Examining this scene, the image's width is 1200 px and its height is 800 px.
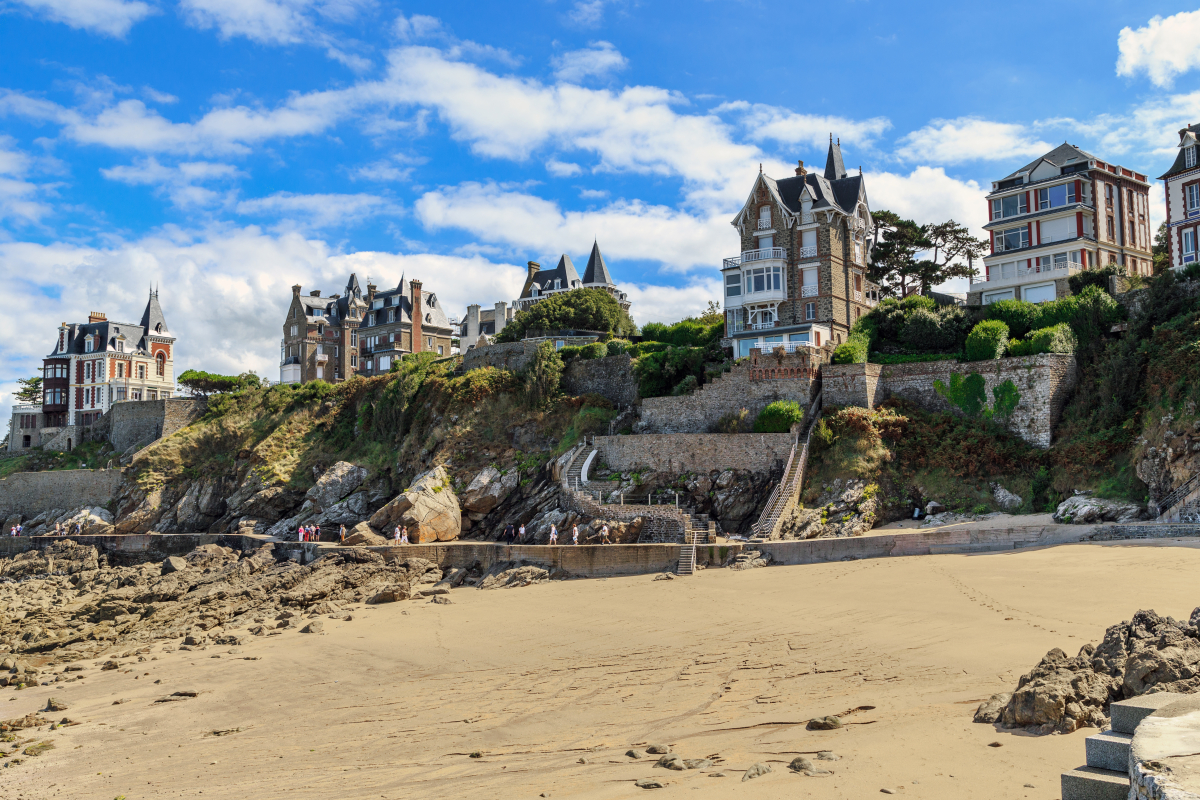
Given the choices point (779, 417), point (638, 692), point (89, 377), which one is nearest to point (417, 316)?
point (89, 377)

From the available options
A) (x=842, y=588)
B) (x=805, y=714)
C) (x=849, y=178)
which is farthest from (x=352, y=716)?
(x=849, y=178)

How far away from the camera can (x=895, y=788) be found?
623 cm

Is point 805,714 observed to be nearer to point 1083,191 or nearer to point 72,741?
point 72,741

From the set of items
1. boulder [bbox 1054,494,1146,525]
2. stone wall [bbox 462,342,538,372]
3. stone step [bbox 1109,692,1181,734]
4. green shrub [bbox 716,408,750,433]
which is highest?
stone wall [bbox 462,342,538,372]

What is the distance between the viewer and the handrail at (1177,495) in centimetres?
1767

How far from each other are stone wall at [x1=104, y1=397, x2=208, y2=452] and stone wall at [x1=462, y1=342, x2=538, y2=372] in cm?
1977

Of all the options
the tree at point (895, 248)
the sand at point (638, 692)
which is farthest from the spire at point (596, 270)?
the sand at point (638, 692)

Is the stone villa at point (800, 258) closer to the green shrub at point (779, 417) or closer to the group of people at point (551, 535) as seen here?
the green shrub at point (779, 417)

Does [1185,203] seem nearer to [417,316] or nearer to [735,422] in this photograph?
[735,422]

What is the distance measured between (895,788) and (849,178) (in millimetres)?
34582

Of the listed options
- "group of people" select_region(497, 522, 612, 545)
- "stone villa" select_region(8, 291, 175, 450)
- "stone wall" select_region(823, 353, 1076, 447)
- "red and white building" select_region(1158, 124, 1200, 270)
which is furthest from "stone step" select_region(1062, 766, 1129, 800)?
"stone villa" select_region(8, 291, 175, 450)

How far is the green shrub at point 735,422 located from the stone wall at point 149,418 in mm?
32708

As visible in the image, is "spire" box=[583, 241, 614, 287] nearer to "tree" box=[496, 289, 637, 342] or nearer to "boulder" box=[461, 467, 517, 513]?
"tree" box=[496, 289, 637, 342]

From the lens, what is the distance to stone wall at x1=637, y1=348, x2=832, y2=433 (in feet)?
88.7
